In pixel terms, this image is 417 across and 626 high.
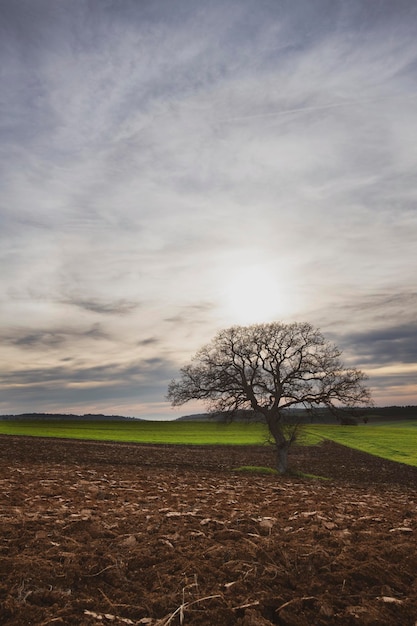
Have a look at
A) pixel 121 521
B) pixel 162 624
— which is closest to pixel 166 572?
pixel 162 624

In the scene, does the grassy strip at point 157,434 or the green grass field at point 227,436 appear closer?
the green grass field at point 227,436

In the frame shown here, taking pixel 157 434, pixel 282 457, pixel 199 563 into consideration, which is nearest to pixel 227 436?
pixel 157 434

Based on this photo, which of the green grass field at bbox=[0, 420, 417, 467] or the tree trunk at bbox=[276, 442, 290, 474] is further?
the green grass field at bbox=[0, 420, 417, 467]

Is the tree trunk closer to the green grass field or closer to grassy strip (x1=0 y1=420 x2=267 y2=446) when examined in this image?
the green grass field

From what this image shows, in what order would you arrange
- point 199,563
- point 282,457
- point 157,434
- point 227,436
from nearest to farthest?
point 199,563, point 282,457, point 227,436, point 157,434

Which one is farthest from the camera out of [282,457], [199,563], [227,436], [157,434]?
[157,434]

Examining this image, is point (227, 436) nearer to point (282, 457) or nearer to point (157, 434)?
point (157, 434)

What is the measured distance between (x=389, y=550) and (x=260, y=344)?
67.6 feet

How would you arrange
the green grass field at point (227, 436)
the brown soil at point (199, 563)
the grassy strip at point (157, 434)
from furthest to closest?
1. the grassy strip at point (157, 434)
2. the green grass field at point (227, 436)
3. the brown soil at point (199, 563)

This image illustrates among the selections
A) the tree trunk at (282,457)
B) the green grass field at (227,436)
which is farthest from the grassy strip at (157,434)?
the tree trunk at (282,457)

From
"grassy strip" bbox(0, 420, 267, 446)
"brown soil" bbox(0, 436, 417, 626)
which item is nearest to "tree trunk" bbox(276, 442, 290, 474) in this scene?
"brown soil" bbox(0, 436, 417, 626)

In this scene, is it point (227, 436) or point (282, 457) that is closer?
point (282, 457)

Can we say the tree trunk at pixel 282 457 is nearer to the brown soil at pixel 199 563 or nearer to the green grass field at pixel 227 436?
the green grass field at pixel 227 436

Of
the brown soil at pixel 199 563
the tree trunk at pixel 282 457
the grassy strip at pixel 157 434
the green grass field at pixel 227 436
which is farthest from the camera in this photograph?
the grassy strip at pixel 157 434
